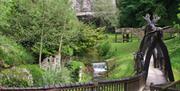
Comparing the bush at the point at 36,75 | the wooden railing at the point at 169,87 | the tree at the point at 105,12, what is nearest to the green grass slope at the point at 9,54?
the bush at the point at 36,75

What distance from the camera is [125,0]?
46781 mm

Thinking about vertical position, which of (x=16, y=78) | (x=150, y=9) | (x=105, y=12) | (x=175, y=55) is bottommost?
(x=175, y=55)

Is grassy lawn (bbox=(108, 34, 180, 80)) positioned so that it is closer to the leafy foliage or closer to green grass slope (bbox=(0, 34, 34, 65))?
the leafy foliage

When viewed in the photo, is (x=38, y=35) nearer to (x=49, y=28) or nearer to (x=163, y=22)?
(x=49, y=28)

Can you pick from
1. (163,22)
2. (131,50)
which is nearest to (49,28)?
(131,50)

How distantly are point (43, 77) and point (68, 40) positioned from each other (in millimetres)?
8905

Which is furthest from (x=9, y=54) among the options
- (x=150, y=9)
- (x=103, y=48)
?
(x=150, y=9)

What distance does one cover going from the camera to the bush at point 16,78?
54.2ft

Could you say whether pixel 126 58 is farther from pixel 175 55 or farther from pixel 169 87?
pixel 169 87

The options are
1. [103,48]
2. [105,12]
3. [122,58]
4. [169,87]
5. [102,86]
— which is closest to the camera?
[169,87]

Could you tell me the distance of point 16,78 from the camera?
16750mm

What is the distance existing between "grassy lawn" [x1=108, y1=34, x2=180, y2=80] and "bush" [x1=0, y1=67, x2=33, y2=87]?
621 centimetres

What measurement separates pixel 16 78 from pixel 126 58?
1384 cm

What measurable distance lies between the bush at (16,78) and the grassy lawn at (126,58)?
20.4ft
